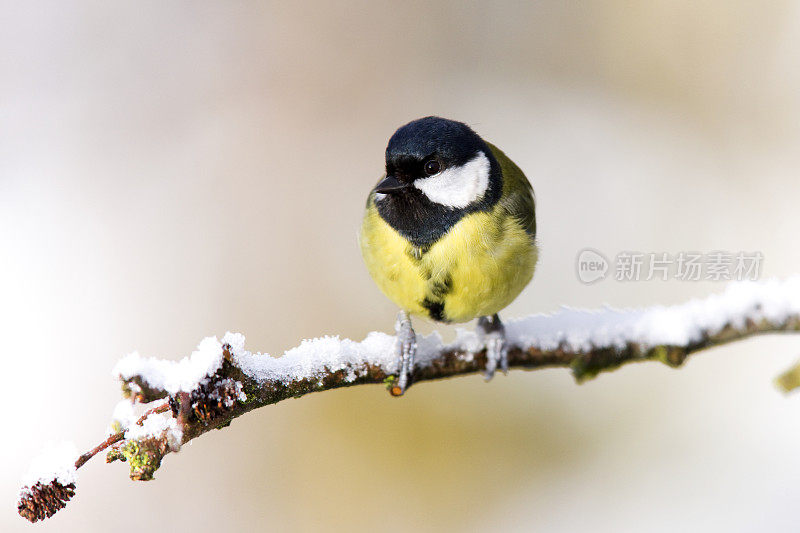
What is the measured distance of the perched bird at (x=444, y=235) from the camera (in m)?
1.87

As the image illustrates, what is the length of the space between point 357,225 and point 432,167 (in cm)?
206

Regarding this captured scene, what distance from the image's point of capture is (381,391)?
3256 millimetres

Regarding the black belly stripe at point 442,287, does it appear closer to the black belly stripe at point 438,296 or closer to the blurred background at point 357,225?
the black belly stripe at point 438,296

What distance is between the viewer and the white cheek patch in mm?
1909

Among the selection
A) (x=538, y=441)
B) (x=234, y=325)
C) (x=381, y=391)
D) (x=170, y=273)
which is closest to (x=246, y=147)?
(x=170, y=273)

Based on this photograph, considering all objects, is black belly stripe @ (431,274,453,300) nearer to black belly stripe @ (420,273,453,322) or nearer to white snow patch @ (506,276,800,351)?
black belly stripe @ (420,273,453,322)

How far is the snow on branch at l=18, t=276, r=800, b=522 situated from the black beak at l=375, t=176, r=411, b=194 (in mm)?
483

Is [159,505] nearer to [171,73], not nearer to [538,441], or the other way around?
[538,441]

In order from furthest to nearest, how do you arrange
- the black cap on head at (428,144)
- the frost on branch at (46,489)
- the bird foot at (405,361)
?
the black cap on head at (428,144), the bird foot at (405,361), the frost on branch at (46,489)

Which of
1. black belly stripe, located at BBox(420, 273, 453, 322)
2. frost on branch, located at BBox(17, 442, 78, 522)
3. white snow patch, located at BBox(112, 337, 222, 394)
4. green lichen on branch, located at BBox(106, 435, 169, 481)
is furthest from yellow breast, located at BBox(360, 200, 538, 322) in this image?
frost on branch, located at BBox(17, 442, 78, 522)

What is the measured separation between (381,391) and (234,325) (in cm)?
84

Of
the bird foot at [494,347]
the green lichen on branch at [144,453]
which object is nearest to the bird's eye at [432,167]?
the bird foot at [494,347]

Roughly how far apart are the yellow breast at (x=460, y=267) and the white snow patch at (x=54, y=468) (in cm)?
99

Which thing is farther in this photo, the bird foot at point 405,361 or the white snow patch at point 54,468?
the bird foot at point 405,361
